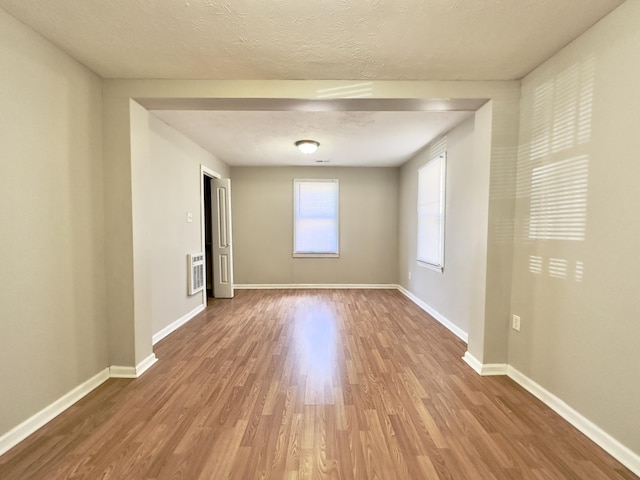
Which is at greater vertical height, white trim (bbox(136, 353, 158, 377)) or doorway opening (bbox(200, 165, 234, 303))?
doorway opening (bbox(200, 165, 234, 303))

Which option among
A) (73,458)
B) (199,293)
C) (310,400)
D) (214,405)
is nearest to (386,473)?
(310,400)

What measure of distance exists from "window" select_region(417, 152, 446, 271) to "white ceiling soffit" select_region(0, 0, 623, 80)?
1676mm

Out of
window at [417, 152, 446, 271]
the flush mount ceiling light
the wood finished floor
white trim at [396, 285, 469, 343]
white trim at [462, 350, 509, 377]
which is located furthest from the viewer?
the flush mount ceiling light

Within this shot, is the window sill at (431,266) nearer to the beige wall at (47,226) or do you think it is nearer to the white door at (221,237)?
the white door at (221,237)

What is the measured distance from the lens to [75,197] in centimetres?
207

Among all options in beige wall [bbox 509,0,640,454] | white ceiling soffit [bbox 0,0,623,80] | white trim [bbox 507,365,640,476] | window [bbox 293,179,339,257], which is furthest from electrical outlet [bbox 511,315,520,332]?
window [bbox 293,179,339,257]

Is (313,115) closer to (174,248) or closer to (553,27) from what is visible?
(553,27)

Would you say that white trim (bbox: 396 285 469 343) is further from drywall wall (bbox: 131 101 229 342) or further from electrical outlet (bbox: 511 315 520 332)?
drywall wall (bbox: 131 101 229 342)

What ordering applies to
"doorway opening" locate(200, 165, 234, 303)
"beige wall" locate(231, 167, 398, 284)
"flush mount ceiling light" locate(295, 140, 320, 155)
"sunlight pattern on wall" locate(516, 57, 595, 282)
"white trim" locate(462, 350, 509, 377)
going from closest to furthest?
"sunlight pattern on wall" locate(516, 57, 595, 282) < "white trim" locate(462, 350, 509, 377) < "flush mount ceiling light" locate(295, 140, 320, 155) < "doorway opening" locate(200, 165, 234, 303) < "beige wall" locate(231, 167, 398, 284)

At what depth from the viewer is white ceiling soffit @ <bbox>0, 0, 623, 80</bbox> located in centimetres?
154

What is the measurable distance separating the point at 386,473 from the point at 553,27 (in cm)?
268

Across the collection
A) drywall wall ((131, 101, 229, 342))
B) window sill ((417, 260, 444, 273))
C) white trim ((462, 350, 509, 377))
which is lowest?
white trim ((462, 350, 509, 377))

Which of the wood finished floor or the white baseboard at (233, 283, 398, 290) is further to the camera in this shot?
the white baseboard at (233, 283, 398, 290)

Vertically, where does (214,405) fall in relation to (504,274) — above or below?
below
